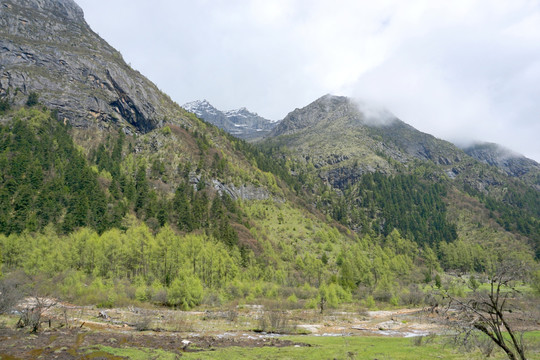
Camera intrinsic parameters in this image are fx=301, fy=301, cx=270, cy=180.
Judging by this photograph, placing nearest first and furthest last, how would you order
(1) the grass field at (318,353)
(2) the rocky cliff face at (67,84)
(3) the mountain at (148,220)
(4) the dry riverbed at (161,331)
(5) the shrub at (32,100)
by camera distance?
(1) the grass field at (318,353), (4) the dry riverbed at (161,331), (3) the mountain at (148,220), (5) the shrub at (32,100), (2) the rocky cliff face at (67,84)

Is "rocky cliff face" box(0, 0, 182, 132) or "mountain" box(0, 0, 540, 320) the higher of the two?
"rocky cliff face" box(0, 0, 182, 132)

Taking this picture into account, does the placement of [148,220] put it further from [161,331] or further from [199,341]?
[199,341]

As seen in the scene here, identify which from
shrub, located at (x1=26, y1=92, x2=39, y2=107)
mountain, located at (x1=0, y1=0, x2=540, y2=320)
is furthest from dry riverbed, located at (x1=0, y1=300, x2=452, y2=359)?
shrub, located at (x1=26, y1=92, x2=39, y2=107)

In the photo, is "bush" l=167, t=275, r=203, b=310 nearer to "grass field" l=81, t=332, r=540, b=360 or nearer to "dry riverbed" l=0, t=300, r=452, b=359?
"dry riverbed" l=0, t=300, r=452, b=359

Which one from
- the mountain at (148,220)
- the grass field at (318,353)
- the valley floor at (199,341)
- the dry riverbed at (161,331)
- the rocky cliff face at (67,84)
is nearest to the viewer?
the grass field at (318,353)

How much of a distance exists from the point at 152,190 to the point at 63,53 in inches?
5395

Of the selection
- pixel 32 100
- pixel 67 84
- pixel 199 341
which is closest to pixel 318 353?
pixel 199 341

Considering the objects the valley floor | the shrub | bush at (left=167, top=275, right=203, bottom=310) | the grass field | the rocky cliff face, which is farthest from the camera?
the rocky cliff face

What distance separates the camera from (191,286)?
215 ft

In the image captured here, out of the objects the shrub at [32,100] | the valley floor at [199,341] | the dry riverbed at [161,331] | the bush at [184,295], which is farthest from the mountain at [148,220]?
the valley floor at [199,341]

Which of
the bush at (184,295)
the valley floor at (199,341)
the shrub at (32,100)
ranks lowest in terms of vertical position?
the bush at (184,295)

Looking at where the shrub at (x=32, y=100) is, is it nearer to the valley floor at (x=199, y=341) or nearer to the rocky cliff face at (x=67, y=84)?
the rocky cliff face at (x=67, y=84)

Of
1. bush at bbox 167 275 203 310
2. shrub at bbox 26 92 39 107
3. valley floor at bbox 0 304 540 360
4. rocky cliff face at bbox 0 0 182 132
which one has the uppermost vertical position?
rocky cliff face at bbox 0 0 182 132

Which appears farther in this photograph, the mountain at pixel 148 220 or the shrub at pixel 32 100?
the shrub at pixel 32 100
